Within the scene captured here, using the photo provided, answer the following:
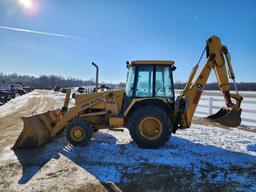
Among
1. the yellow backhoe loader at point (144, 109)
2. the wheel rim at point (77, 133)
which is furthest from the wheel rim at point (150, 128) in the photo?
the wheel rim at point (77, 133)

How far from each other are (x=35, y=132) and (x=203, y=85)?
4.84 m

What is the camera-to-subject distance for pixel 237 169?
14.9 ft

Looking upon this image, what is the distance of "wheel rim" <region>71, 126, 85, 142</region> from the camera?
5.88m

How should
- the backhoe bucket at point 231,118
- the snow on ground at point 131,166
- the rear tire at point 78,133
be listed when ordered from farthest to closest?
1. the backhoe bucket at point 231,118
2. the rear tire at point 78,133
3. the snow on ground at point 131,166

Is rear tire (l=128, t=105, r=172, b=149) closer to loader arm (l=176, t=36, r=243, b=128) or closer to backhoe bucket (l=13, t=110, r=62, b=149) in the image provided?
loader arm (l=176, t=36, r=243, b=128)

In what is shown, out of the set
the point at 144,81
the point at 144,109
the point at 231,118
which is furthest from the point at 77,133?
the point at 231,118

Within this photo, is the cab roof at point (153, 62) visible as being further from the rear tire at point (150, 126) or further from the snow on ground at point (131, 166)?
the snow on ground at point (131, 166)

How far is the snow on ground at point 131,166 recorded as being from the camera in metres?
3.82

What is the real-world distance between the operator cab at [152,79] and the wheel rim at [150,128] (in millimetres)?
704

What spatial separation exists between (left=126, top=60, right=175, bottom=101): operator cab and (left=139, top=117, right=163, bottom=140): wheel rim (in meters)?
0.70

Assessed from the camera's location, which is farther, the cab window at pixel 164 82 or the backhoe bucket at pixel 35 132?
the cab window at pixel 164 82

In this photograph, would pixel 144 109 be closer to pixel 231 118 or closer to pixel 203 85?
pixel 203 85

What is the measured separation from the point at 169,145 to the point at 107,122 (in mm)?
1924

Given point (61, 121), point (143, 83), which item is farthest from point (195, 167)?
point (61, 121)
